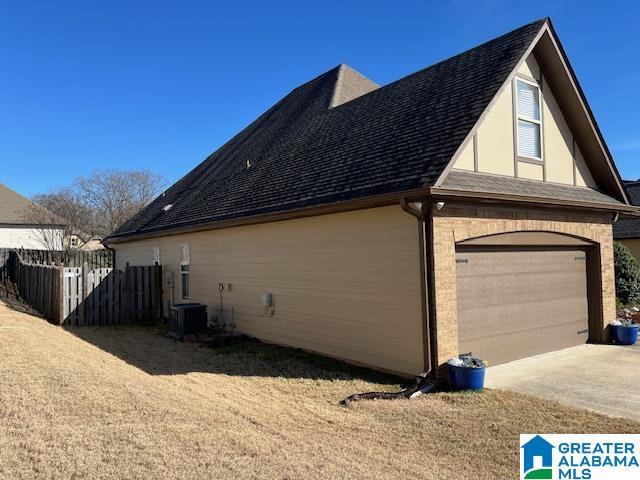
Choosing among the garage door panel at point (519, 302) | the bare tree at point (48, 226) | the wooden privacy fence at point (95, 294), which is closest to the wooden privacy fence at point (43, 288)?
the wooden privacy fence at point (95, 294)

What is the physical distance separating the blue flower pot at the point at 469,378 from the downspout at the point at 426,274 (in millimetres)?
420

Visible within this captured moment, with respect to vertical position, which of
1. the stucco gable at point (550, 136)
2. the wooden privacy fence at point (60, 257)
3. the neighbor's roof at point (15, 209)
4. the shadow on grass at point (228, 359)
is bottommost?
the shadow on grass at point (228, 359)

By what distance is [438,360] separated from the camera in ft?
25.6

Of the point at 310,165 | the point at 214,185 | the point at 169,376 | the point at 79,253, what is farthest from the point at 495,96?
the point at 79,253

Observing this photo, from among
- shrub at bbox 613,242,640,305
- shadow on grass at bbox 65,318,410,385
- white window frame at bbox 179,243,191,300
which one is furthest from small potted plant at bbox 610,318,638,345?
white window frame at bbox 179,243,191,300

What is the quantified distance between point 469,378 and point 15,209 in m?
42.7

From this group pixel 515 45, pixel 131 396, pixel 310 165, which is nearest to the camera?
pixel 131 396

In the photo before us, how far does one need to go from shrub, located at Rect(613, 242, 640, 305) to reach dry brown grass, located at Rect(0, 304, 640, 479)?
1198 cm

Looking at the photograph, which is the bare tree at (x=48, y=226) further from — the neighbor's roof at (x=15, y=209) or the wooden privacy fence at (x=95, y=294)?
the wooden privacy fence at (x=95, y=294)

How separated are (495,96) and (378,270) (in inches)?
147

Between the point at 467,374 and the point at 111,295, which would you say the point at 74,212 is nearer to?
the point at 111,295

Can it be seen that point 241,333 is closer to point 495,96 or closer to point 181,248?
point 181,248

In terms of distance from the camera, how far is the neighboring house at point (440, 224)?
26.9 feet

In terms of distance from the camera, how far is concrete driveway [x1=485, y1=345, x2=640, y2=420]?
696cm
